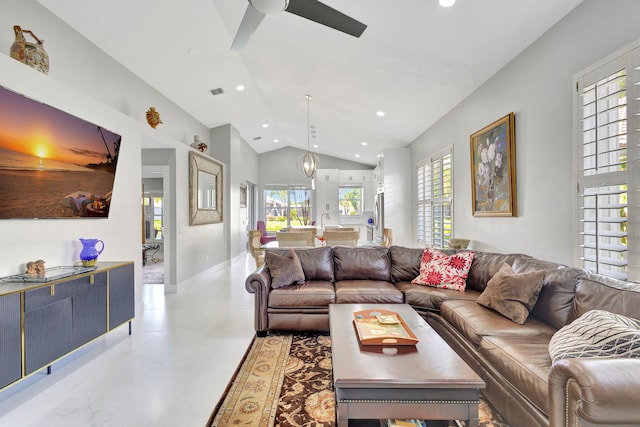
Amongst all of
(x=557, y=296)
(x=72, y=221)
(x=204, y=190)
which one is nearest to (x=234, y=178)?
(x=204, y=190)

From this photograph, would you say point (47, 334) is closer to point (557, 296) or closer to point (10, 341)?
point (10, 341)

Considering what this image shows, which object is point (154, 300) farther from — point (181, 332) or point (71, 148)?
point (71, 148)

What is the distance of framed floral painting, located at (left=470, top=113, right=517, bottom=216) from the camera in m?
3.32

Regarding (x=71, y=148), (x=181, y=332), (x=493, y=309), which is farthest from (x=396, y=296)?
(x=71, y=148)

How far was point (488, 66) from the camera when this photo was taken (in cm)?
348

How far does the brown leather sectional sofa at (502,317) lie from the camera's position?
1.13m

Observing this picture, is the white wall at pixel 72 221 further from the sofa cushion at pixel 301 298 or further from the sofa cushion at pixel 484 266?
the sofa cushion at pixel 484 266

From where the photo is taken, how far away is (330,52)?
155 inches

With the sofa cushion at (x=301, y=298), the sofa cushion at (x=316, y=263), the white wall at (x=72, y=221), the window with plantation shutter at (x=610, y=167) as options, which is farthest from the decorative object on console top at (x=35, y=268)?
the window with plantation shutter at (x=610, y=167)

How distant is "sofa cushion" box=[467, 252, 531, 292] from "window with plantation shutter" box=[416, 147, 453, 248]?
1.72m

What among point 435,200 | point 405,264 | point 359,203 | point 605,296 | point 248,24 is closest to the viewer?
point 605,296

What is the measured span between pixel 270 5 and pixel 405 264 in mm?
2941

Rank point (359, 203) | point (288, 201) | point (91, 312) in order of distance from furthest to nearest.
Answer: point (288, 201) → point (359, 203) → point (91, 312)

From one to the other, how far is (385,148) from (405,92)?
8.80 ft
